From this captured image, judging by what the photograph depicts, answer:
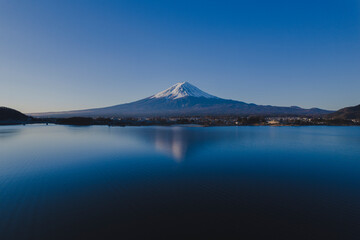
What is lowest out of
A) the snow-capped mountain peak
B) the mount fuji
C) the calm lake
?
the calm lake

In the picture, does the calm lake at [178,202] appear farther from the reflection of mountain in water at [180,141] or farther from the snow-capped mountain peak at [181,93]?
the snow-capped mountain peak at [181,93]

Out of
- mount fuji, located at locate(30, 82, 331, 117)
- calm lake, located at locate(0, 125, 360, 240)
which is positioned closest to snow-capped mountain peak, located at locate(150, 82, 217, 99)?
mount fuji, located at locate(30, 82, 331, 117)

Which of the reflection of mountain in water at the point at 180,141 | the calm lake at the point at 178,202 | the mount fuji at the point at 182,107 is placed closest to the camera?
the calm lake at the point at 178,202

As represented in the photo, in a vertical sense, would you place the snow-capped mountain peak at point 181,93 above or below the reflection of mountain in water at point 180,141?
above

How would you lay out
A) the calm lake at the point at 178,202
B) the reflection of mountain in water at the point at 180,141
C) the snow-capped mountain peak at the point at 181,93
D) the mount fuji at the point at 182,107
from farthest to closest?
the snow-capped mountain peak at the point at 181,93, the mount fuji at the point at 182,107, the reflection of mountain in water at the point at 180,141, the calm lake at the point at 178,202

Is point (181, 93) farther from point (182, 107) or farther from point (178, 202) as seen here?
point (178, 202)

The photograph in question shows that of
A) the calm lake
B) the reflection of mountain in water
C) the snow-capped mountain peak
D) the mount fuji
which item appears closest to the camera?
the calm lake

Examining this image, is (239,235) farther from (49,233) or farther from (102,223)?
(49,233)

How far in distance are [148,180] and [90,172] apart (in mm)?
3065

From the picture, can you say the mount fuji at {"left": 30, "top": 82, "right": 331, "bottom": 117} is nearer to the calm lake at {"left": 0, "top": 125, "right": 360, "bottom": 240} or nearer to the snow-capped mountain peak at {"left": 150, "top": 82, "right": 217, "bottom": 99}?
the snow-capped mountain peak at {"left": 150, "top": 82, "right": 217, "bottom": 99}

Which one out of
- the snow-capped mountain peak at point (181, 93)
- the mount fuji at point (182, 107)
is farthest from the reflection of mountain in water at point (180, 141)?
the snow-capped mountain peak at point (181, 93)

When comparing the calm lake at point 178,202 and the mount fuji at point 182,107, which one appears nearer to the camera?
the calm lake at point 178,202

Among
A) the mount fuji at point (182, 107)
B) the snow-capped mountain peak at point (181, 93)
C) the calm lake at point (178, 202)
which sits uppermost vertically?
the snow-capped mountain peak at point (181, 93)

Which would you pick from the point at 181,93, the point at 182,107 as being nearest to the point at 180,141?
the point at 182,107
